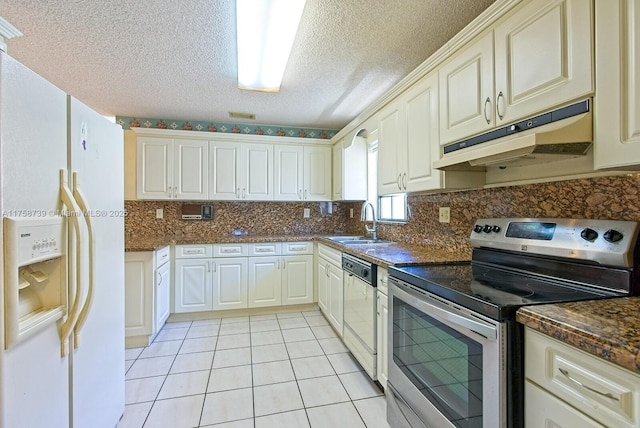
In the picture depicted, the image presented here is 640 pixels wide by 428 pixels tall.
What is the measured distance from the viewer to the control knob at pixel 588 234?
1154mm

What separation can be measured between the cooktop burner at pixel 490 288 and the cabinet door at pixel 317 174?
2341 mm

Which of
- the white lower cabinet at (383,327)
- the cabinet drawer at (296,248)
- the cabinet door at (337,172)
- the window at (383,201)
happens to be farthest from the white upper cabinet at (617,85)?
the cabinet drawer at (296,248)

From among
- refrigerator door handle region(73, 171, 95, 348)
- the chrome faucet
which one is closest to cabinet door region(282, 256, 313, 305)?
the chrome faucet

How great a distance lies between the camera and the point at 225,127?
385 cm

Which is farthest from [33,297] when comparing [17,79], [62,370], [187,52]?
[187,52]

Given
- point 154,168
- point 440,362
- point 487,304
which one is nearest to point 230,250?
point 154,168

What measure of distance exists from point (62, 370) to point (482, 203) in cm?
220

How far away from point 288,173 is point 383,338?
8.02ft

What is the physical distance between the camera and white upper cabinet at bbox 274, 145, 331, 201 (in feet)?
12.2

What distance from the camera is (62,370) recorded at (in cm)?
110

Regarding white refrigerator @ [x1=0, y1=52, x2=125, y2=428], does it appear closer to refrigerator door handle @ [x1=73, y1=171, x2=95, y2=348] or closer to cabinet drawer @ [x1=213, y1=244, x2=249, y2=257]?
refrigerator door handle @ [x1=73, y1=171, x2=95, y2=348]

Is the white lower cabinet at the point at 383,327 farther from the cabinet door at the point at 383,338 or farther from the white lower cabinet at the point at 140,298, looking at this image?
the white lower cabinet at the point at 140,298

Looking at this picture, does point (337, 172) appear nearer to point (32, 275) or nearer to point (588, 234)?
point (588, 234)

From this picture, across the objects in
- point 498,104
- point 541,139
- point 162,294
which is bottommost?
point 162,294
